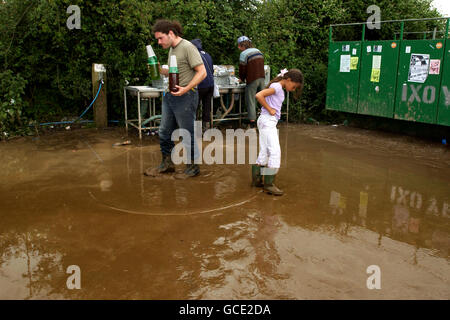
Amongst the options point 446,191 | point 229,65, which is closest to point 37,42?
point 229,65

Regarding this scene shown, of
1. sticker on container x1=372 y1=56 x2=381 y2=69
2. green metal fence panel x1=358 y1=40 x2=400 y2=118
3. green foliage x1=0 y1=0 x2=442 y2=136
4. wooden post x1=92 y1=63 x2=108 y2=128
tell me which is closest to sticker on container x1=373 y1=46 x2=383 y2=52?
green metal fence panel x1=358 y1=40 x2=400 y2=118

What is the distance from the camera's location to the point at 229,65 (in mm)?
9828

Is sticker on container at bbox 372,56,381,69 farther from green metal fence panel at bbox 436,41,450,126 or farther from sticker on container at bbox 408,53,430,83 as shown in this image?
green metal fence panel at bbox 436,41,450,126

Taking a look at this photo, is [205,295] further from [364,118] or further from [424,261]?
[364,118]

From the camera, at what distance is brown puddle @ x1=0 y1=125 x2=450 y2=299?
3281mm

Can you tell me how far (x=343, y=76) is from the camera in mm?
9766

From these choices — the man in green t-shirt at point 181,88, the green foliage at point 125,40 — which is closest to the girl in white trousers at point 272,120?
the man in green t-shirt at point 181,88

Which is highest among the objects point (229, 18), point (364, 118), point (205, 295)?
point (229, 18)

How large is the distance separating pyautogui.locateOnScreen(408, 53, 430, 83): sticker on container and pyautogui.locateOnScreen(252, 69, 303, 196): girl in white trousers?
4.19 m

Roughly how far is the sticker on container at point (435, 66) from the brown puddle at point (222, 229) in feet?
5.92

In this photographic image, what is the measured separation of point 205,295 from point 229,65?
740 cm

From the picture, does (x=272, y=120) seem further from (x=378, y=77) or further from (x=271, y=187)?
(x=378, y=77)

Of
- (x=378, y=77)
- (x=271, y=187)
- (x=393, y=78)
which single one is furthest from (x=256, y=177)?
(x=378, y=77)

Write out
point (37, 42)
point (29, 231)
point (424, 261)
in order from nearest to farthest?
1. point (424, 261)
2. point (29, 231)
3. point (37, 42)
